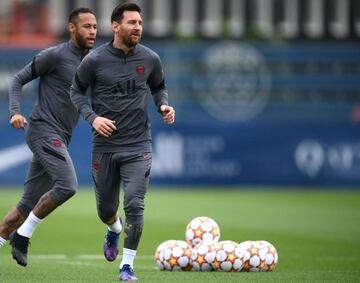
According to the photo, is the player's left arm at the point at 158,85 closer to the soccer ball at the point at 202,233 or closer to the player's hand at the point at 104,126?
the player's hand at the point at 104,126

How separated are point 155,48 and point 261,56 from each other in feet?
9.01

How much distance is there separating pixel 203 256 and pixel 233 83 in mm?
17116

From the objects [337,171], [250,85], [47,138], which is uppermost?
[47,138]

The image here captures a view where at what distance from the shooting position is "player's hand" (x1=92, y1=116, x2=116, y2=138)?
11.0m

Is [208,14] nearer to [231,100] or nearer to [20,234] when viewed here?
[231,100]

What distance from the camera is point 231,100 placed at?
28.4 metres

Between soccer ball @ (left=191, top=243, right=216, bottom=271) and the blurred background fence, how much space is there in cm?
1450

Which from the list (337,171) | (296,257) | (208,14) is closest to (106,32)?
(208,14)

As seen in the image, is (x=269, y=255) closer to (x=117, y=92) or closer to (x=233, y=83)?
(x=117, y=92)

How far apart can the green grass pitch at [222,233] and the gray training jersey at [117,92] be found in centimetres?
133

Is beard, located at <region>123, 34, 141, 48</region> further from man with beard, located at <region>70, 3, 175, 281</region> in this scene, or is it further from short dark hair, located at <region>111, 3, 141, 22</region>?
short dark hair, located at <region>111, 3, 141, 22</region>

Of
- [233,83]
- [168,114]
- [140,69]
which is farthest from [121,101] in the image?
[233,83]

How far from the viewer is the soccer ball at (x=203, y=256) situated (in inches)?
472

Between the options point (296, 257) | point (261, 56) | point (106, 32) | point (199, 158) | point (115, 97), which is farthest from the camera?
point (106, 32)
